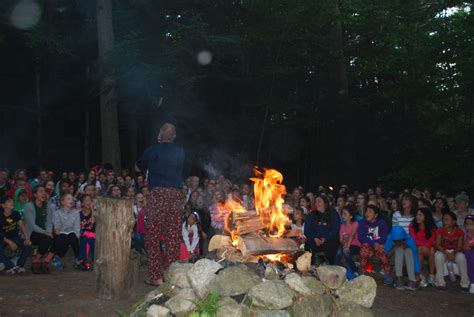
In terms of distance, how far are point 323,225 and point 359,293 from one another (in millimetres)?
3164

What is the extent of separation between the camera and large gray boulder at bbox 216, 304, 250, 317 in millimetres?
5239

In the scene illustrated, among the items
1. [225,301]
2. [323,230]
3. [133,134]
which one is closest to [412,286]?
[323,230]

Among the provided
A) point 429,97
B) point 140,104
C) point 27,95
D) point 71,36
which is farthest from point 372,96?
point 27,95

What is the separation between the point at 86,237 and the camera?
908 centimetres

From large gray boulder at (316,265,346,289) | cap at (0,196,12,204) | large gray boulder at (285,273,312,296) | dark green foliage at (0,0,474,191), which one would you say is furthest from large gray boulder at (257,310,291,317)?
dark green foliage at (0,0,474,191)

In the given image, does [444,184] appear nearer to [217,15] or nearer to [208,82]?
[208,82]

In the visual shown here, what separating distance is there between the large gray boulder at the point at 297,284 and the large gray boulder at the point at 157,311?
4.81 feet

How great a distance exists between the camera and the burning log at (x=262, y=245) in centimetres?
656

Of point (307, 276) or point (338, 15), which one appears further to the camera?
point (338, 15)

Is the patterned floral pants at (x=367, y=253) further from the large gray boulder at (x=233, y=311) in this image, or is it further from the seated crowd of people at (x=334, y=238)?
the large gray boulder at (x=233, y=311)

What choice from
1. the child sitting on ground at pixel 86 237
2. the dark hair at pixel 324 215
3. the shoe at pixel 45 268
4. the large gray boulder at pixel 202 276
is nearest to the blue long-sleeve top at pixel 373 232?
the dark hair at pixel 324 215

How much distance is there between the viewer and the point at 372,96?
2398 centimetres

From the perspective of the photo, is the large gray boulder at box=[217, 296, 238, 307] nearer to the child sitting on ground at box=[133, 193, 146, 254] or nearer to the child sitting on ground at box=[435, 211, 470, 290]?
the child sitting on ground at box=[435, 211, 470, 290]

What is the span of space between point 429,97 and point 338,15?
530 centimetres
